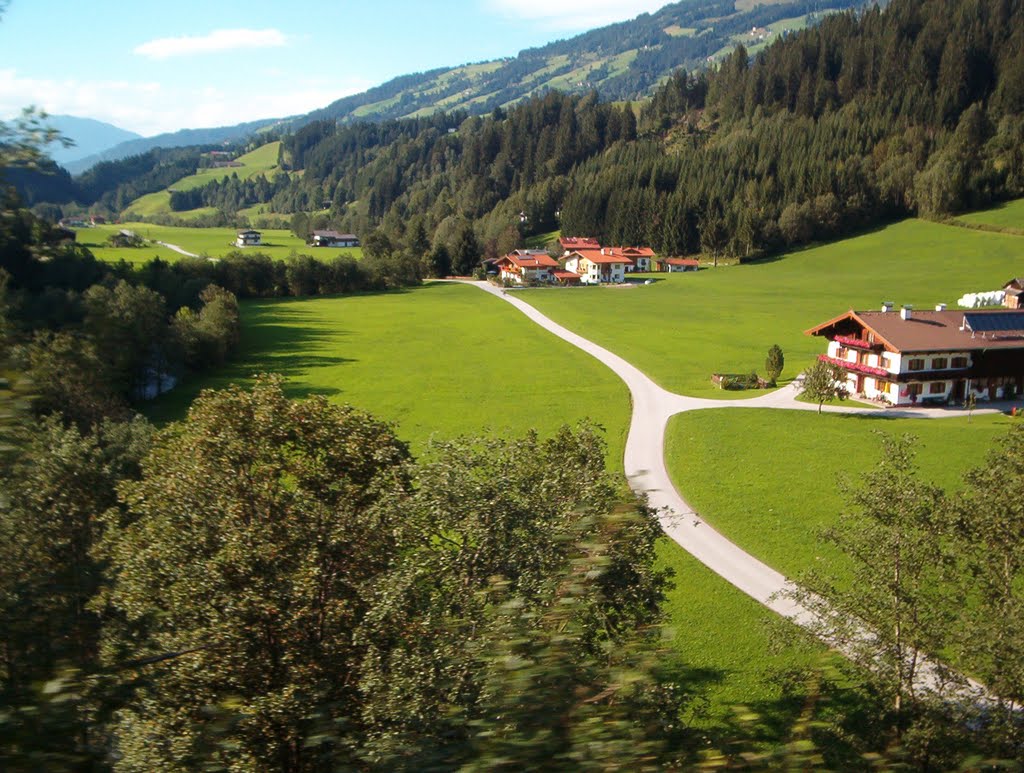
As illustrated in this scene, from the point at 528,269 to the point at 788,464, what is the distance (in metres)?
79.5

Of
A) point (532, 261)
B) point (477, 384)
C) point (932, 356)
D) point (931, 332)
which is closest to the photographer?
point (932, 356)

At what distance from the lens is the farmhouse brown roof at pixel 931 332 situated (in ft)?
137

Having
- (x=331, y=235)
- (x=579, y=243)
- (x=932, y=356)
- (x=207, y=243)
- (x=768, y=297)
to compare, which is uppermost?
(x=331, y=235)

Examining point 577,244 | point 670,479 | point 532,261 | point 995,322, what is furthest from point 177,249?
point 995,322

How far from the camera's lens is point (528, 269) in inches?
4205

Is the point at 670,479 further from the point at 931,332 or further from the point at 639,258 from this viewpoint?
the point at 639,258

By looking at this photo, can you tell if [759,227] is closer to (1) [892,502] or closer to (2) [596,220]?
(2) [596,220]

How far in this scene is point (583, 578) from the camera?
4.87 m

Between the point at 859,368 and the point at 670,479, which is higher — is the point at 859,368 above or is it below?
above

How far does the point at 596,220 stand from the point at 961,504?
12560cm

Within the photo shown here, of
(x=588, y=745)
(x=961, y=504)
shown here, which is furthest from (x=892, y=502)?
(x=588, y=745)

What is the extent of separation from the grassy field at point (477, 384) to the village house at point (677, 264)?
4362 centimetres

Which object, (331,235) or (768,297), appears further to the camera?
(331,235)

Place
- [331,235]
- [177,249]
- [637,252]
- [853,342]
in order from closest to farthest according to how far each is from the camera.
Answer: [853,342] < [637,252] < [177,249] < [331,235]
